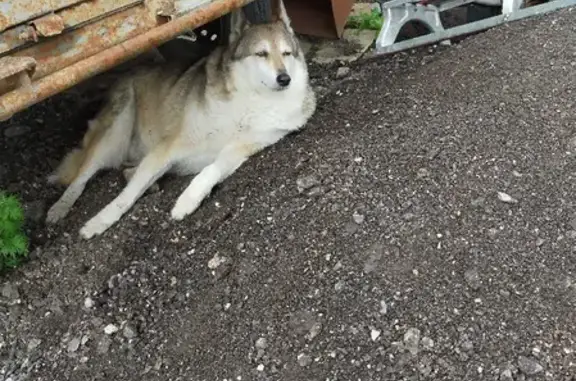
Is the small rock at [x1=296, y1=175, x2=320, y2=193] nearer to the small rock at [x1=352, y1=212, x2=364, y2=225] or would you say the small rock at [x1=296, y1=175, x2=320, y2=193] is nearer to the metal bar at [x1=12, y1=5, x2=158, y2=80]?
the small rock at [x1=352, y1=212, x2=364, y2=225]

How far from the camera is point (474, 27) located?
506cm

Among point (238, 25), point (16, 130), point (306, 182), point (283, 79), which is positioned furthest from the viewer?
point (16, 130)

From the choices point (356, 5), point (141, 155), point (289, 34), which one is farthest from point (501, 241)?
point (356, 5)

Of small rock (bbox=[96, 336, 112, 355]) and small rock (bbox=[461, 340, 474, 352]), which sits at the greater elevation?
small rock (bbox=[96, 336, 112, 355])

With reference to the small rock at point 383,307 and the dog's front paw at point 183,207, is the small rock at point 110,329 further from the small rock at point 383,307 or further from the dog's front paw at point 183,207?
the small rock at point 383,307

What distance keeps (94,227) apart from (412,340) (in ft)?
6.29

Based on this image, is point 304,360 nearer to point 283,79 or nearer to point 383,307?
point 383,307

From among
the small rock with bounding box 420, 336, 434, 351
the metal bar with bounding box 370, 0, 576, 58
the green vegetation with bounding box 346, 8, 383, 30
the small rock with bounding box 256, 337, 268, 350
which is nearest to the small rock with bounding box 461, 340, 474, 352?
the small rock with bounding box 420, 336, 434, 351

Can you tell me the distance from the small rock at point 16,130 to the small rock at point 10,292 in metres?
1.65

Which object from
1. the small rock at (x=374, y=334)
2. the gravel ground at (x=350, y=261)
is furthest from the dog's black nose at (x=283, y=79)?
the small rock at (x=374, y=334)

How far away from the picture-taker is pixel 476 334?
2.73 metres

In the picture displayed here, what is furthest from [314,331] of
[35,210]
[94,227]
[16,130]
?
[16,130]

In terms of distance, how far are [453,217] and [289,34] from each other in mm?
1760

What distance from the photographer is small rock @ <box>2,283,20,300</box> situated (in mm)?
3396
